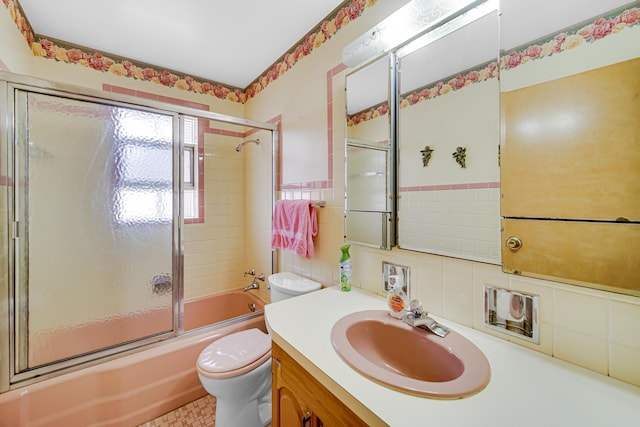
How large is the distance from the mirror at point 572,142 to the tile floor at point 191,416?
5.78 feet

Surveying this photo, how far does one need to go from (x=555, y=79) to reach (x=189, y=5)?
5.95 ft

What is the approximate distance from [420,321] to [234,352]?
40.4 inches

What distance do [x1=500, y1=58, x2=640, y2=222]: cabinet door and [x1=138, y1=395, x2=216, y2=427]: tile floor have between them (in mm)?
1858

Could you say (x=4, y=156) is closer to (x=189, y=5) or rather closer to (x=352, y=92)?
(x=189, y=5)

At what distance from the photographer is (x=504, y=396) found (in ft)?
1.92

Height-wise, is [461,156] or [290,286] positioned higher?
[461,156]

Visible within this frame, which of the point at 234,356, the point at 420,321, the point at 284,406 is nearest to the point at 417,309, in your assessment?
the point at 420,321

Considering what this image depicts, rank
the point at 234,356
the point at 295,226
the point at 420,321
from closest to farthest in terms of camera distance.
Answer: the point at 420,321, the point at 234,356, the point at 295,226

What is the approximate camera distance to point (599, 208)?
64 cm

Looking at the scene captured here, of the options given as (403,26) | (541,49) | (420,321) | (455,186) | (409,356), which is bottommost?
(409,356)

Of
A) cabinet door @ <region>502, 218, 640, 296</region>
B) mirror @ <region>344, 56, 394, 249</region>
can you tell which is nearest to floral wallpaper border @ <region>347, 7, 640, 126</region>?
mirror @ <region>344, 56, 394, 249</region>

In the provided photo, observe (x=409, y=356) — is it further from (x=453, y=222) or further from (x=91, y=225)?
(x=91, y=225)

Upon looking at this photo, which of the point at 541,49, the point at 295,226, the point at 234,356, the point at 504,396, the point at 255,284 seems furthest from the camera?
the point at 255,284

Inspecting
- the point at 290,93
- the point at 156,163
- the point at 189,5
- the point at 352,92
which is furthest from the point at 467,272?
the point at 189,5
